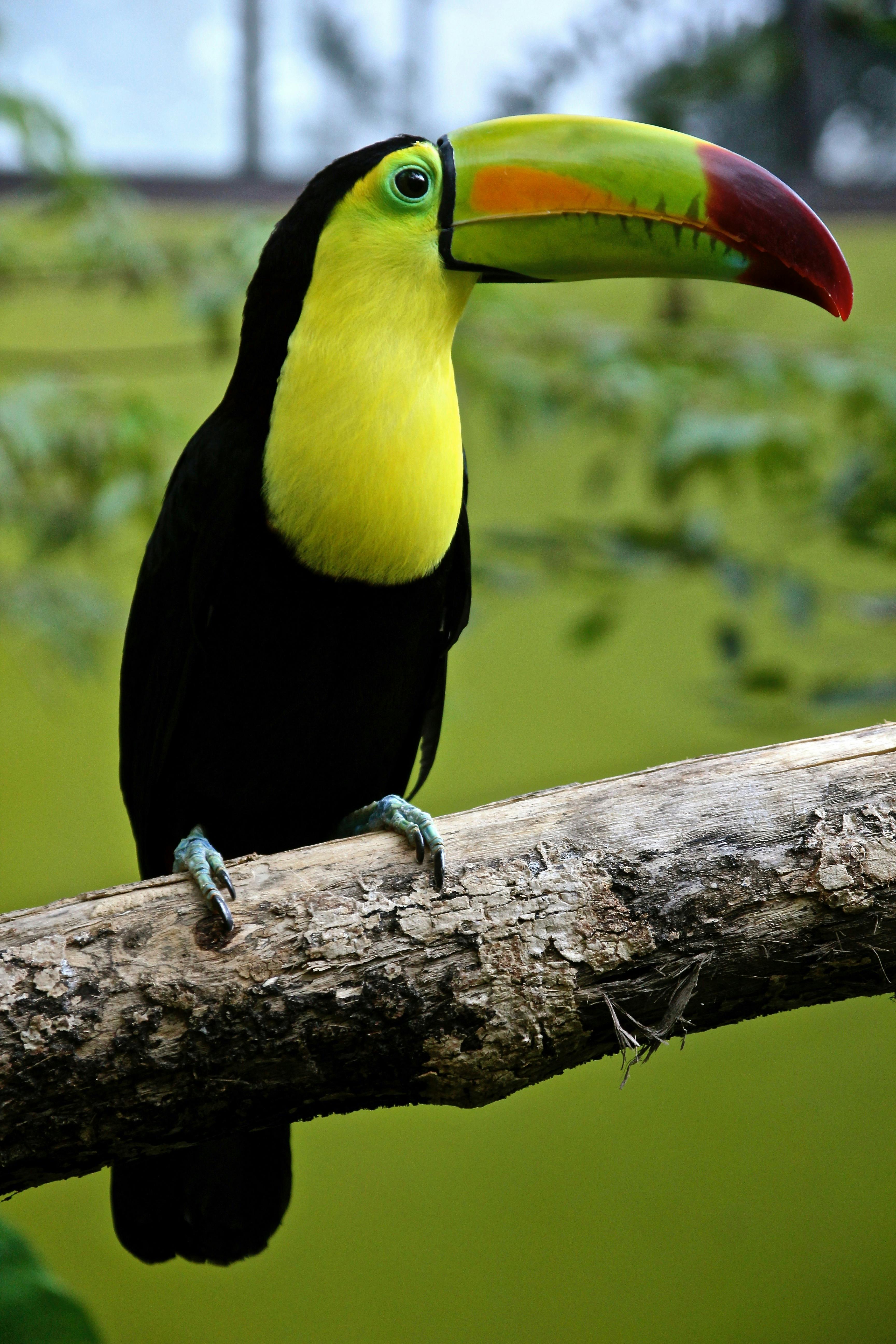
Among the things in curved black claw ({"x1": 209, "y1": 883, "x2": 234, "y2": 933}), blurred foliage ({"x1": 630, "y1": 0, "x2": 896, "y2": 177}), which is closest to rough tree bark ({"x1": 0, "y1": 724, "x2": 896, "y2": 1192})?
curved black claw ({"x1": 209, "y1": 883, "x2": 234, "y2": 933})

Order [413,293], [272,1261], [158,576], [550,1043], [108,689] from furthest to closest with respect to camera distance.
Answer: [108,689] → [272,1261] → [158,576] → [413,293] → [550,1043]

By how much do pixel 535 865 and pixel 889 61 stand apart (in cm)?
313

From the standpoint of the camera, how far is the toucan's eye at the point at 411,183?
1466 mm

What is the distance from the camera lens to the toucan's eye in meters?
1.47

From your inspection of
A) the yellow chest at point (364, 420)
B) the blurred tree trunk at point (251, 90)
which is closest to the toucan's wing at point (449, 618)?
the yellow chest at point (364, 420)

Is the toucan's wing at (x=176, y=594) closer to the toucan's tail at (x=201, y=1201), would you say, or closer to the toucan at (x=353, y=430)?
the toucan at (x=353, y=430)

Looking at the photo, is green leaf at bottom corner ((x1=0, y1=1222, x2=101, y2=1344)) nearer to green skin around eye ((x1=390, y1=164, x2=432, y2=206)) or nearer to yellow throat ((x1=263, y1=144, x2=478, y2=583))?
yellow throat ((x1=263, y1=144, x2=478, y2=583))

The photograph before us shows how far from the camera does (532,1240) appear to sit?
313 centimetres

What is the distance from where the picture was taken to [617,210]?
1.53 m

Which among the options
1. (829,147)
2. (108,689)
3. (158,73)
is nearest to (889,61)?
(829,147)

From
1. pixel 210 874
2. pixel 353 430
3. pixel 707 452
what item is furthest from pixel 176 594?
pixel 707 452

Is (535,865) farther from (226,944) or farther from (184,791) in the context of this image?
(184,791)

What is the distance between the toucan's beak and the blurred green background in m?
1.18

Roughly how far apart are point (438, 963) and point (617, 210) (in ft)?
3.26
